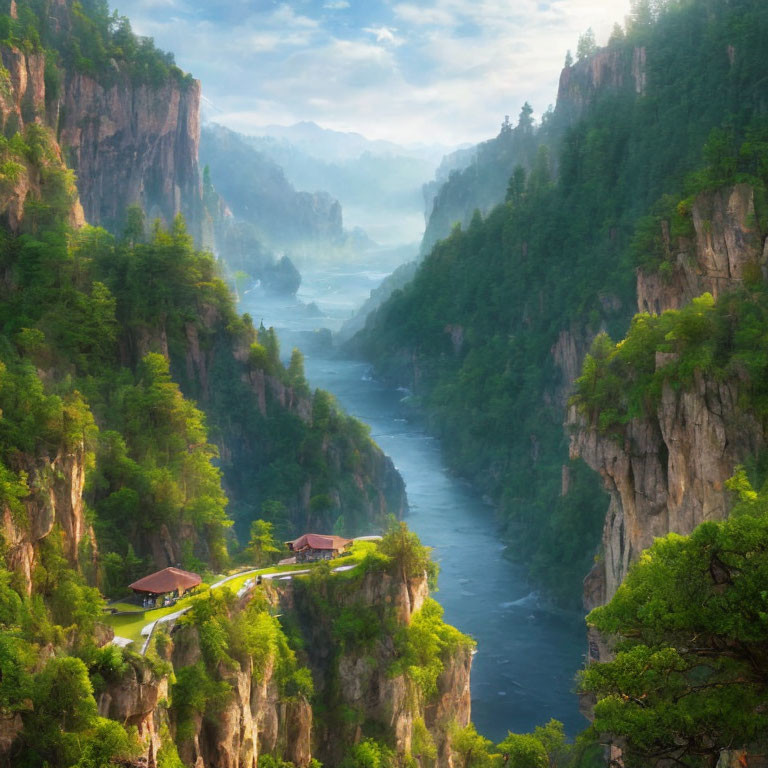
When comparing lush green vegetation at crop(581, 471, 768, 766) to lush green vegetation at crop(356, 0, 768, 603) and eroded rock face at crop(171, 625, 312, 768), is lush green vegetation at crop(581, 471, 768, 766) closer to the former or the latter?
eroded rock face at crop(171, 625, 312, 768)

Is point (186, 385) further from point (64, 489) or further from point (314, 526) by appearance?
point (64, 489)

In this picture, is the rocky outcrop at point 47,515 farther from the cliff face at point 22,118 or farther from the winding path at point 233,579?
the cliff face at point 22,118

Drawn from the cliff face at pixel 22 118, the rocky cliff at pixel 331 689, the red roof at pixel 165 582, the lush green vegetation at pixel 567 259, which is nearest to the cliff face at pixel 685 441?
the lush green vegetation at pixel 567 259

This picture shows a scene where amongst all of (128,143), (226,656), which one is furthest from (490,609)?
(128,143)

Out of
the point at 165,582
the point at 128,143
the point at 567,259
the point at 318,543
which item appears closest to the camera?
the point at 165,582

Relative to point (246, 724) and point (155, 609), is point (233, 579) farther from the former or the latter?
point (246, 724)

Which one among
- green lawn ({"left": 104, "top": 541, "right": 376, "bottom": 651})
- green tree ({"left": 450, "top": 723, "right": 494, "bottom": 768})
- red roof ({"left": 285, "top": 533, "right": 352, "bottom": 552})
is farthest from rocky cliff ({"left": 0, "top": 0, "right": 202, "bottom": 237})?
green tree ({"left": 450, "top": 723, "right": 494, "bottom": 768})
